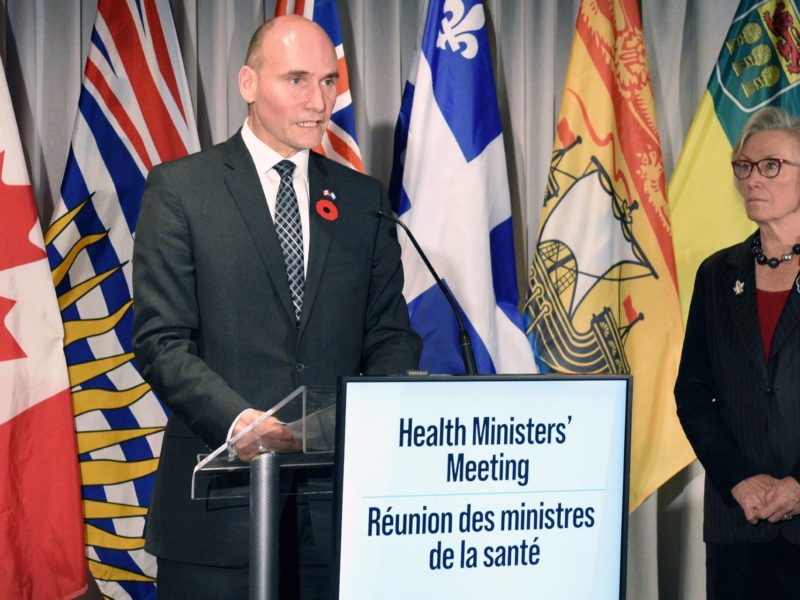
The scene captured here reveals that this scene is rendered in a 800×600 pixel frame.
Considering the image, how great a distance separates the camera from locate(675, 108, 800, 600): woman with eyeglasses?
231 cm

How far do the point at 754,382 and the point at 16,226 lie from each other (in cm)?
204

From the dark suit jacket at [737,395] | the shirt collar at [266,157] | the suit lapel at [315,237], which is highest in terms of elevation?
the shirt collar at [266,157]

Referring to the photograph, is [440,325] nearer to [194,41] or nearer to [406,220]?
[406,220]

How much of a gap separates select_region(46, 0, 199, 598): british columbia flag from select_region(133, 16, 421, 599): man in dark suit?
97 centimetres

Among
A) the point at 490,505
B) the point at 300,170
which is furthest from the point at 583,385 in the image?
the point at 300,170

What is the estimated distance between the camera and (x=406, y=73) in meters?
3.68

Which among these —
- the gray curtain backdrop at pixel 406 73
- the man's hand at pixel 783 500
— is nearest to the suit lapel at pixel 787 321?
the man's hand at pixel 783 500

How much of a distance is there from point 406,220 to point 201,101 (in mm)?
852

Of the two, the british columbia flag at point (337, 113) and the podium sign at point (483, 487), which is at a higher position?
the british columbia flag at point (337, 113)

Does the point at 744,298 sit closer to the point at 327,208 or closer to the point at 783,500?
the point at 783,500

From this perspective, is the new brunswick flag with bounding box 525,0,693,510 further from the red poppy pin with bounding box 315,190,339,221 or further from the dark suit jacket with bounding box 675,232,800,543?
the red poppy pin with bounding box 315,190,339,221

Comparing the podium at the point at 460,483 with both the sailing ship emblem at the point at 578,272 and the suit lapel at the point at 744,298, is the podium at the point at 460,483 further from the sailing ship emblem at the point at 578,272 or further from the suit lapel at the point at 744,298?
the sailing ship emblem at the point at 578,272

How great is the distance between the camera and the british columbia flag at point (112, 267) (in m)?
2.98

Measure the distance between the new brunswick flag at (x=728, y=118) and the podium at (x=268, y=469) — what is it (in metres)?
2.30
